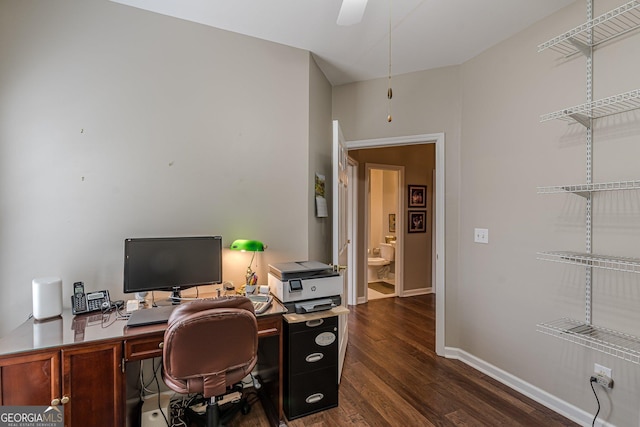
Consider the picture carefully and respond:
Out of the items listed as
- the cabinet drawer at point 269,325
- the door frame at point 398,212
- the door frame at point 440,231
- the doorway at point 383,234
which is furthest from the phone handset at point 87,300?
the doorway at point 383,234

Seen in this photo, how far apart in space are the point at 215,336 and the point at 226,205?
113cm

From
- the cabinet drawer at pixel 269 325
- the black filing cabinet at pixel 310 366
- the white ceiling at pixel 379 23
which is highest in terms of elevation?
the white ceiling at pixel 379 23

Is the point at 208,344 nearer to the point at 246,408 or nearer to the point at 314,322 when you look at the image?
the point at 314,322

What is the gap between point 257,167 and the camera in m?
2.46

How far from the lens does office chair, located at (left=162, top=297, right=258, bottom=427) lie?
4.64ft

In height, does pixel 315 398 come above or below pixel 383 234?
below

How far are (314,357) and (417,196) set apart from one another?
3.54 m

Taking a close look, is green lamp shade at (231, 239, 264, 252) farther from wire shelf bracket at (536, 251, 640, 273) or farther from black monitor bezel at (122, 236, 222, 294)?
wire shelf bracket at (536, 251, 640, 273)

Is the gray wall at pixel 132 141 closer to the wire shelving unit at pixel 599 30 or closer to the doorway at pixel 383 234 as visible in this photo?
the wire shelving unit at pixel 599 30

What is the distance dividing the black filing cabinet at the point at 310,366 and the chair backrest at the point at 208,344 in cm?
46

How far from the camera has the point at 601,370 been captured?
71.7 inches

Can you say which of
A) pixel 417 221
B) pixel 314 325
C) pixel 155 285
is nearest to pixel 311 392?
pixel 314 325

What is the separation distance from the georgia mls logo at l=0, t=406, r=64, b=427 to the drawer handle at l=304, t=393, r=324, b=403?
1.31 m

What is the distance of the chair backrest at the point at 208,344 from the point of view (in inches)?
55.7
